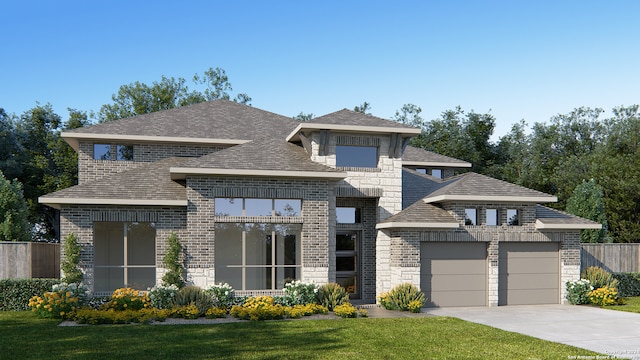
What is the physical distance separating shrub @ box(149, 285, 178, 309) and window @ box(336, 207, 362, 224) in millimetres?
6567

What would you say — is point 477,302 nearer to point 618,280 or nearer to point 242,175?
point 618,280

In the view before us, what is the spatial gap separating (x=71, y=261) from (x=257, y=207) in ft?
19.3

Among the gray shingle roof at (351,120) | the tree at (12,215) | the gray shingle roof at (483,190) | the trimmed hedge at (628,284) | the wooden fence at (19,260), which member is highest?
the gray shingle roof at (351,120)

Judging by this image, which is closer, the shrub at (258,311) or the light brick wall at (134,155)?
the shrub at (258,311)

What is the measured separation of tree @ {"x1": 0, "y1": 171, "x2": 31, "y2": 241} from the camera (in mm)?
24531

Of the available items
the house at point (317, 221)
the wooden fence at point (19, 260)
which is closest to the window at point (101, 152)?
the house at point (317, 221)

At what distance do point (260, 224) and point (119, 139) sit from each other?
7.46m

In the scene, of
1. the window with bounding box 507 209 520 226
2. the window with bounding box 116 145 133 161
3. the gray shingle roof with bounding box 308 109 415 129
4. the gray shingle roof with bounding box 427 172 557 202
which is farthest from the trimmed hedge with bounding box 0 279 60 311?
the window with bounding box 507 209 520 226

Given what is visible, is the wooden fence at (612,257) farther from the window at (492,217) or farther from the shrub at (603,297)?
the window at (492,217)

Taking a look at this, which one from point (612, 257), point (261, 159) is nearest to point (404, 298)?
point (261, 159)

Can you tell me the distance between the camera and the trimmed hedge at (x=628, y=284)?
2277cm

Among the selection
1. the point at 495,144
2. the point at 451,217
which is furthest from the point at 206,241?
the point at 495,144

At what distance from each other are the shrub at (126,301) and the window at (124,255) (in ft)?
3.65

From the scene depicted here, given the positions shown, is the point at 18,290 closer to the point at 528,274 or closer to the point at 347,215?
the point at 347,215
